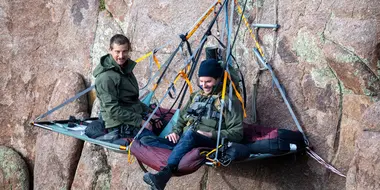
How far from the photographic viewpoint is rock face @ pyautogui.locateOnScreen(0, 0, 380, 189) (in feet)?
20.4

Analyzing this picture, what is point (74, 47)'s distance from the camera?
28.9ft

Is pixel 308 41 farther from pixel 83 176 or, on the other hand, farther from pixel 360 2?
pixel 83 176

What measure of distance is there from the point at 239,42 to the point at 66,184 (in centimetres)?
294

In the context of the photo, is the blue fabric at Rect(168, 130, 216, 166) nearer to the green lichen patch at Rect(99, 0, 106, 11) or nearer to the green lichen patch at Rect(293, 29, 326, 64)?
the green lichen patch at Rect(293, 29, 326, 64)

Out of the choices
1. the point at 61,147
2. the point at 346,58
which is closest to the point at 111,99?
the point at 346,58

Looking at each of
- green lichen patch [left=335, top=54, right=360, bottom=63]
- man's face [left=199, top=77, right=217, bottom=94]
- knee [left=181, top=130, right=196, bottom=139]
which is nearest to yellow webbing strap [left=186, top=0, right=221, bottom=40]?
man's face [left=199, top=77, right=217, bottom=94]

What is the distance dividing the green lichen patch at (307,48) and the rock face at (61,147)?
2.95 meters

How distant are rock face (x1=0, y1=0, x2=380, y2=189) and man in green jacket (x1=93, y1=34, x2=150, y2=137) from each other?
3.79 ft

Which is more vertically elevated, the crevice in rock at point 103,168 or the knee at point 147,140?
the knee at point 147,140

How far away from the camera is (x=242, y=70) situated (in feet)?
23.1

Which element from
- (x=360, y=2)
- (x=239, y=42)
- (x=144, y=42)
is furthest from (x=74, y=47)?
(x=360, y=2)

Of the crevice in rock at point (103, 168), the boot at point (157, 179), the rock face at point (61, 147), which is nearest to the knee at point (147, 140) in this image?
the boot at point (157, 179)

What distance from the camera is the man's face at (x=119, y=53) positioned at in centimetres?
617

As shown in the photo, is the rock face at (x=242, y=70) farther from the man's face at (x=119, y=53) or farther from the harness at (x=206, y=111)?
the man's face at (x=119, y=53)
